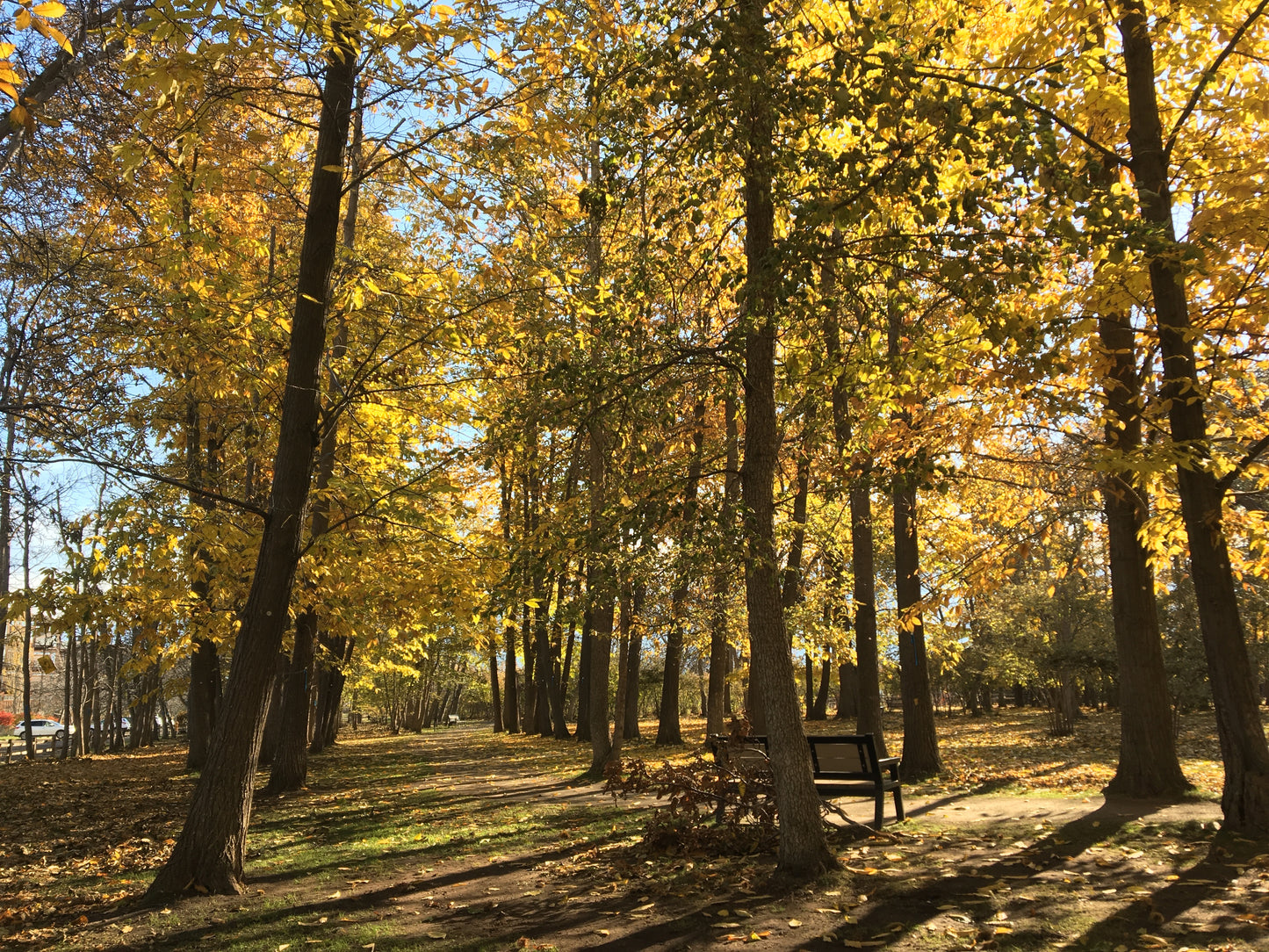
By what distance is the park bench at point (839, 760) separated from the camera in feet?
23.1

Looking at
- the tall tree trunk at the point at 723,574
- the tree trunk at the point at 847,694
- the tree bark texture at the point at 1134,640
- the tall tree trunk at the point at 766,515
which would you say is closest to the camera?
the tall tree trunk at the point at 766,515

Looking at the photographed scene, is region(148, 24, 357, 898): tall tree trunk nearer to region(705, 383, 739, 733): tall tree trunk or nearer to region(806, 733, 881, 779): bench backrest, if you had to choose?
region(705, 383, 739, 733): tall tree trunk

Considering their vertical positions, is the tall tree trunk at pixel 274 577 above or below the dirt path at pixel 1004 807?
above

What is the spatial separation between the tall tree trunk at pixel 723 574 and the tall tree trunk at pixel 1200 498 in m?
3.34

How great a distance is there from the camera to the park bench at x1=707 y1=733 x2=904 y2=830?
7027 mm

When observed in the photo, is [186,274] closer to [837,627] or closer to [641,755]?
[837,627]

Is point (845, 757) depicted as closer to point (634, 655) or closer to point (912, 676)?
point (912, 676)

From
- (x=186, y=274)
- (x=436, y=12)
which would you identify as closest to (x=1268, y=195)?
(x=436, y=12)

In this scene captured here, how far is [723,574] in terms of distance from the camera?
727 centimetres

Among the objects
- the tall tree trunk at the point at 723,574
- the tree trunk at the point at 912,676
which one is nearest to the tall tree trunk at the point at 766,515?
the tall tree trunk at the point at 723,574

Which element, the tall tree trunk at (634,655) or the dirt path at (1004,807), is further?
the tall tree trunk at (634,655)

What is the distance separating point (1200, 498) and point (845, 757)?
3651 millimetres

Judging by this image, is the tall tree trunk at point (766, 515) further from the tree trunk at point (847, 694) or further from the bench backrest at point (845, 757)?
the tree trunk at point (847, 694)

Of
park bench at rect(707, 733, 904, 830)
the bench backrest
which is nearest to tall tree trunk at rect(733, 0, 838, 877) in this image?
park bench at rect(707, 733, 904, 830)
